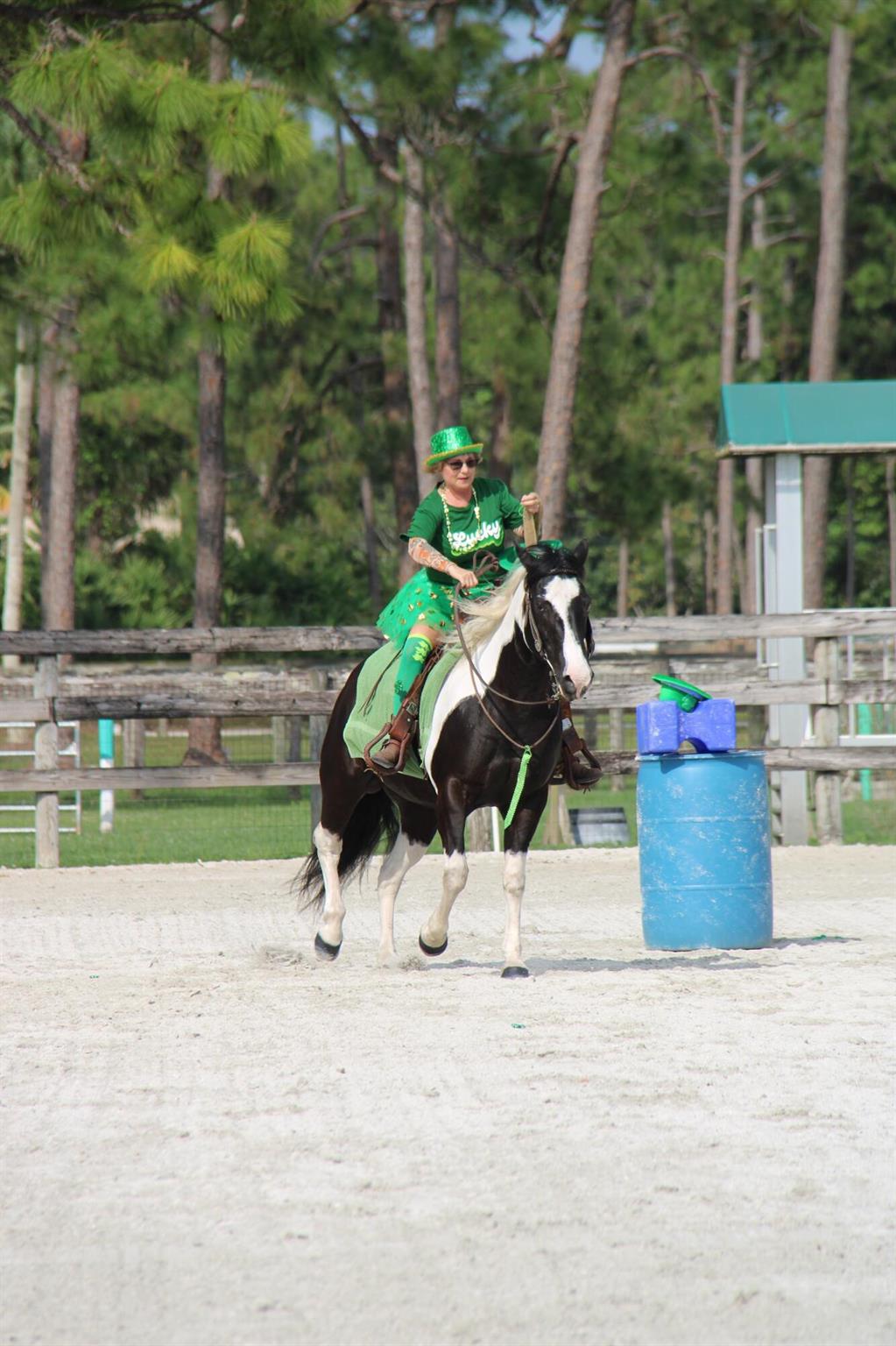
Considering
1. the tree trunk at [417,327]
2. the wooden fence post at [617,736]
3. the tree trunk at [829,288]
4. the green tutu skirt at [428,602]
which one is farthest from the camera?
the tree trunk at [829,288]


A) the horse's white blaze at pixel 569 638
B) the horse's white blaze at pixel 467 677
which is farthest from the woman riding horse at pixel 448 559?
the horse's white blaze at pixel 569 638

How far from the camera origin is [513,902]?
8172 millimetres

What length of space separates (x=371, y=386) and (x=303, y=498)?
3.59m

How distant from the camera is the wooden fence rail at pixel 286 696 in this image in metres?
14.2

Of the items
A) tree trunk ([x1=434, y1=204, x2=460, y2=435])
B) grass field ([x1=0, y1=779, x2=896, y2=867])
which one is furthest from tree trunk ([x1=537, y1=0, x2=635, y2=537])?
tree trunk ([x1=434, y1=204, x2=460, y2=435])

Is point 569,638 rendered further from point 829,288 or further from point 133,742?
point 829,288

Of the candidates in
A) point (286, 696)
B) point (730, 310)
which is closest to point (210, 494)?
point (286, 696)

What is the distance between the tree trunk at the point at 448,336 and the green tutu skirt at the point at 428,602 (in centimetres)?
1646

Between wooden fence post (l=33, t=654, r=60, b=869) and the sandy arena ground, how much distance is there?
16.9 ft

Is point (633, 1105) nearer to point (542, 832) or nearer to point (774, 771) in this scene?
point (774, 771)

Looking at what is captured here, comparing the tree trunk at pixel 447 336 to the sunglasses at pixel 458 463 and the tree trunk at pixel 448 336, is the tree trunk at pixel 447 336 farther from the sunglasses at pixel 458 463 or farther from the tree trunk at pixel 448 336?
the sunglasses at pixel 458 463

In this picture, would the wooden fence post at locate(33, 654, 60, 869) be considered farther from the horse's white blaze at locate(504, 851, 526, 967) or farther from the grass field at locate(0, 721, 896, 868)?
the horse's white blaze at locate(504, 851, 526, 967)

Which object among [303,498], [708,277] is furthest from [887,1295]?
[708,277]

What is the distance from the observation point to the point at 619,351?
28.8 m
